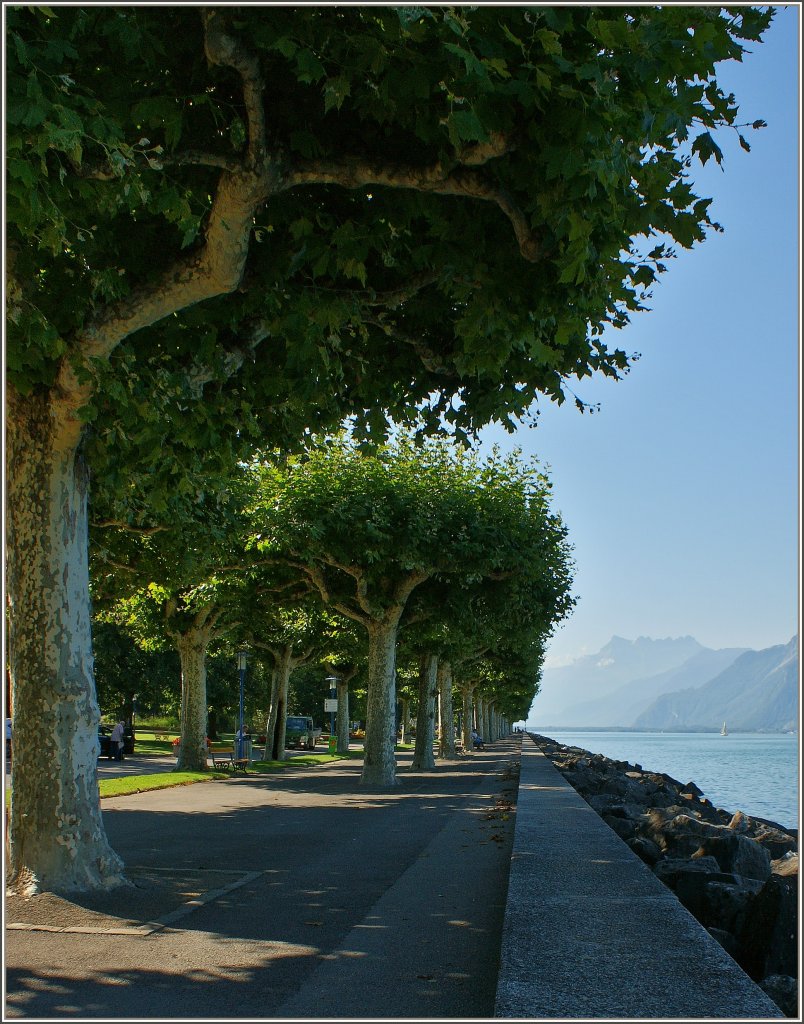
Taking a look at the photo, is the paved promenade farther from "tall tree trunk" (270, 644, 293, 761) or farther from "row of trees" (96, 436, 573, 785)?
"tall tree trunk" (270, 644, 293, 761)

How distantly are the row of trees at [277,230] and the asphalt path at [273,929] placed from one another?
1329 mm

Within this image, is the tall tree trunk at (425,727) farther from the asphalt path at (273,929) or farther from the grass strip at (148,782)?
the asphalt path at (273,929)

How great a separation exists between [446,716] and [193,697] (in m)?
22.9

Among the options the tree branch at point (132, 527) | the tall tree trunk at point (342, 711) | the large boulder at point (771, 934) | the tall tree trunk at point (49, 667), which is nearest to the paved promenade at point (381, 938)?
the tall tree trunk at point (49, 667)

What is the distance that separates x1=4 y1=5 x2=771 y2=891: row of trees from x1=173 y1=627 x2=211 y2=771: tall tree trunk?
63.8 ft

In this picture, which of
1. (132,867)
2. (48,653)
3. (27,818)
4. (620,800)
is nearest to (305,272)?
(48,653)

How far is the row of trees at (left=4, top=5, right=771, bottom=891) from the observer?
6.11 meters

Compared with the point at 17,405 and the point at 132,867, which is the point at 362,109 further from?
the point at 132,867

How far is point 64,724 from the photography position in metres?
8.77

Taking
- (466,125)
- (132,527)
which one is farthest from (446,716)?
(466,125)

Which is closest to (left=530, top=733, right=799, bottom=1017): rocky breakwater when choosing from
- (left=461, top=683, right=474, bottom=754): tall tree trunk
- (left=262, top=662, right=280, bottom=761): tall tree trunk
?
(left=262, top=662, right=280, bottom=761): tall tree trunk

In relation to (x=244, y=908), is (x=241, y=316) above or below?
above

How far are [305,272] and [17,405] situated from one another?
299 centimetres

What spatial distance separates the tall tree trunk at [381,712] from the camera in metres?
26.7
